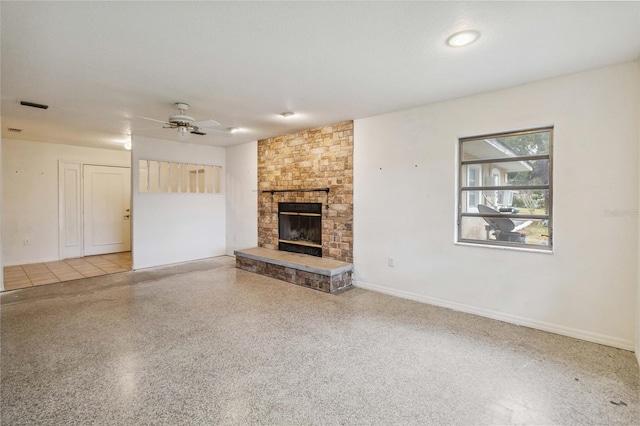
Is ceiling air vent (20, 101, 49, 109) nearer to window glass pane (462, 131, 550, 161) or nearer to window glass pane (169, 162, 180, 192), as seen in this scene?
window glass pane (169, 162, 180, 192)

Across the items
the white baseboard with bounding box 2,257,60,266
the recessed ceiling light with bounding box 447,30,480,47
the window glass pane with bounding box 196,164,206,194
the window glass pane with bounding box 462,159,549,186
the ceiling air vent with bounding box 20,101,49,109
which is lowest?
the white baseboard with bounding box 2,257,60,266

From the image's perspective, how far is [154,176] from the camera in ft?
20.5

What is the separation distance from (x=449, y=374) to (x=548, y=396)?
2.05 feet

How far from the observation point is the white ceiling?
197 cm

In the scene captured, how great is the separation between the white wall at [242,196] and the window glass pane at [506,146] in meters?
4.23

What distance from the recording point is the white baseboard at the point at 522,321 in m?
2.74

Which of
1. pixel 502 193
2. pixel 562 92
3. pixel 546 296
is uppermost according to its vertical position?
pixel 562 92

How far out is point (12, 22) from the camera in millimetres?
2064

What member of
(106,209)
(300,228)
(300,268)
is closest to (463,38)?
(300,268)

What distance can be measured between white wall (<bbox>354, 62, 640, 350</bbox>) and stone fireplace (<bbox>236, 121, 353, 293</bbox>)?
485 mm

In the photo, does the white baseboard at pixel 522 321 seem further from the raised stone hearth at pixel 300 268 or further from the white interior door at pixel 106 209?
the white interior door at pixel 106 209

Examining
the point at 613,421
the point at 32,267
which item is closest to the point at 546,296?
the point at 613,421

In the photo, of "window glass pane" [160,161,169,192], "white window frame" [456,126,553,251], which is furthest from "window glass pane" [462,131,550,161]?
"window glass pane" [160,161,169,192]

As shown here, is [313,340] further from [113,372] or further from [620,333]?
[620,333]
